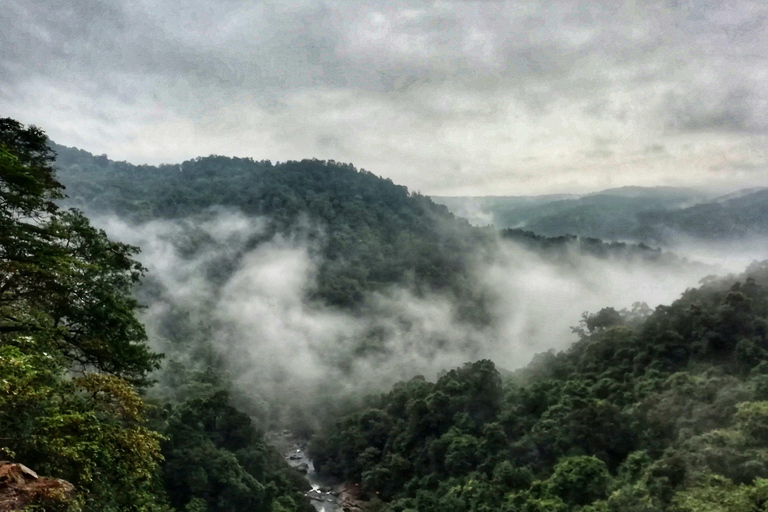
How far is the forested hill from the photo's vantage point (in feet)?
306

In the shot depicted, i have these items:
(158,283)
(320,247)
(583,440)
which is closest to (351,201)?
(320,247)

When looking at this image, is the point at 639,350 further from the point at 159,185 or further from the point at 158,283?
the point at 159,185

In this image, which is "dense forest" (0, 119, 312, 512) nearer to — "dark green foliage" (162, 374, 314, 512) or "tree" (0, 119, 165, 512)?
"tree" (0, 119, 165, 512)

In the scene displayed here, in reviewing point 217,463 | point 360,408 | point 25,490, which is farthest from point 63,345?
point 360,408

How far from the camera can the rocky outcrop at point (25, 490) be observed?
5.90 meters

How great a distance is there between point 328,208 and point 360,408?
237ft

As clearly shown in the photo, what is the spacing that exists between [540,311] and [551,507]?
223ft

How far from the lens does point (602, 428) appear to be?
92.1 ft

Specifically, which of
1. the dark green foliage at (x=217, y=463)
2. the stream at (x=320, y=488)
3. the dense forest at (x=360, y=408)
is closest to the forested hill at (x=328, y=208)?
the dense forest at (x=360, y=408)

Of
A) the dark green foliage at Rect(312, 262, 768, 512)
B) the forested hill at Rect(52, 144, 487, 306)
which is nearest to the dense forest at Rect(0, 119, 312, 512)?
the dark green foliage at Rect(312, 262, 768, 512)

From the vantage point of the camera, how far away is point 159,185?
135 meters

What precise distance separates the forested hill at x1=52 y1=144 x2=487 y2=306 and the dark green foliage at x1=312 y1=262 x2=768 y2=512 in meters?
47.0

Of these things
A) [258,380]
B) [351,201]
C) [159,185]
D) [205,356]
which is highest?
[159,185]

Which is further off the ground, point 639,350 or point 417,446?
point 639,350
